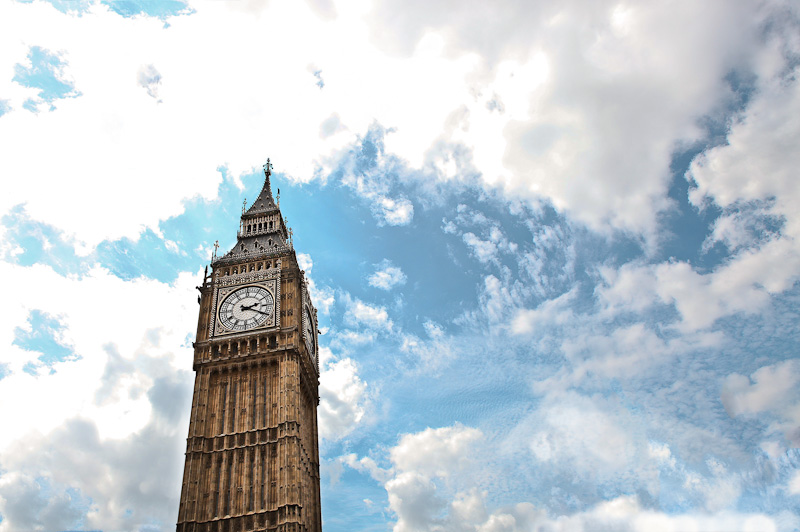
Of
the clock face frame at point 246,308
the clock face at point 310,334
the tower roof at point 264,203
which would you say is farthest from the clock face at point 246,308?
the tower roof at point 264,203

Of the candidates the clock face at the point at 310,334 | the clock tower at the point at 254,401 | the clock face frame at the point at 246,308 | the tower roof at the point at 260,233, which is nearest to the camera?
the clock tower at the point at 254,401

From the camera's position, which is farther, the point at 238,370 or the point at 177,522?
the point at 238,370

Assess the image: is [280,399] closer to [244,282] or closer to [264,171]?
[244,282]

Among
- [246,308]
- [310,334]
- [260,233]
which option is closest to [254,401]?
[246,308]

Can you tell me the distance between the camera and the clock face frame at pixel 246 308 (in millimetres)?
72750

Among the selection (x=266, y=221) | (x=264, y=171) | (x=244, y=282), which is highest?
(x=264, y=171)

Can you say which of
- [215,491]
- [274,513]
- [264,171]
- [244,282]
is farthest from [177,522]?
[264,171]

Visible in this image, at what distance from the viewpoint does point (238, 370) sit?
7025cm

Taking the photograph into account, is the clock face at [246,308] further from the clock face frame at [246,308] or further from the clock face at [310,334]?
the clock face at [310,334]

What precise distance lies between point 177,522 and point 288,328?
73.5 feet

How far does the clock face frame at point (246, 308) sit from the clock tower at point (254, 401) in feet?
0.38

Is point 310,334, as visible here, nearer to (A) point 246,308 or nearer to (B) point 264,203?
(A) point 246,308

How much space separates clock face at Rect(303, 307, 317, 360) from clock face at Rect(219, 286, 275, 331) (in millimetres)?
5504

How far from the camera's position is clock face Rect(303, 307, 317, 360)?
77.7 meters
